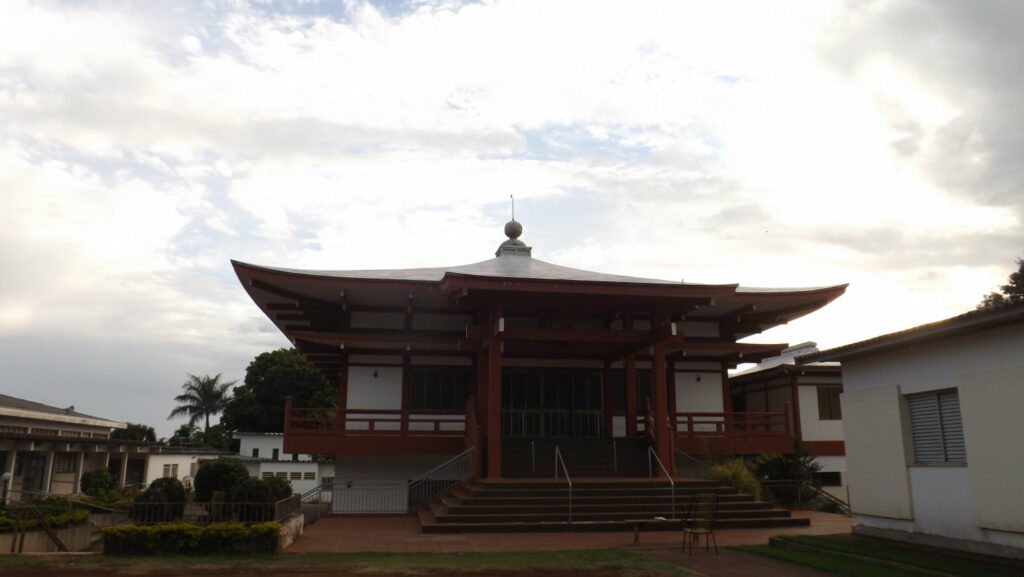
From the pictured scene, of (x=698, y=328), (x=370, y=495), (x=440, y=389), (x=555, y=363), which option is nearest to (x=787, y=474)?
(x=698, y=328)

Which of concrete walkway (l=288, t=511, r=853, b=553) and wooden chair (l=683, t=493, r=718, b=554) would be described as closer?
wooden chair (l=683, t=493, r=718, b=554)

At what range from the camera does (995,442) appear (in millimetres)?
10266

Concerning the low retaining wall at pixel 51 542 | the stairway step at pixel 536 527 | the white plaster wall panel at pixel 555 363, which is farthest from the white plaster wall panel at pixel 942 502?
the low retaining wall at pixel 51 542

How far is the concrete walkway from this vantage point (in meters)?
12.7

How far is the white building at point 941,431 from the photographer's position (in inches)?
399

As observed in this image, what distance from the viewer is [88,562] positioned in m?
11.2

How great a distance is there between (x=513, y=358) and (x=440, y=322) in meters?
2.58

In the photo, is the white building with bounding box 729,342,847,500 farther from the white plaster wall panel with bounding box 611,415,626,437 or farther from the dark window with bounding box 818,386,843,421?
the white plaster wall panel with bounding box 611,415,626,437

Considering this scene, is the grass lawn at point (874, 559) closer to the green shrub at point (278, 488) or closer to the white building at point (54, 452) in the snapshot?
the green shrub at point (278, 488)

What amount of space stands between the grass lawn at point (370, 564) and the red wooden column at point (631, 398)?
861cm

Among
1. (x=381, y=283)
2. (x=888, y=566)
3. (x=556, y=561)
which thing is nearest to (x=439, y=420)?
(x=381, y=283)

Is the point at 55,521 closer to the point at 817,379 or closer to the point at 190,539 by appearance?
the point at 190,539

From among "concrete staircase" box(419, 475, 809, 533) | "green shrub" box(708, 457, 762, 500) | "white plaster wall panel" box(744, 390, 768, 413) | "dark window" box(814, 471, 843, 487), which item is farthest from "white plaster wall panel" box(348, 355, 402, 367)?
"dark window" box(814, 471, 843, 487)

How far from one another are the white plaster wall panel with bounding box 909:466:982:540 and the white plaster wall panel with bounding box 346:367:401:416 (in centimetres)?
1390
